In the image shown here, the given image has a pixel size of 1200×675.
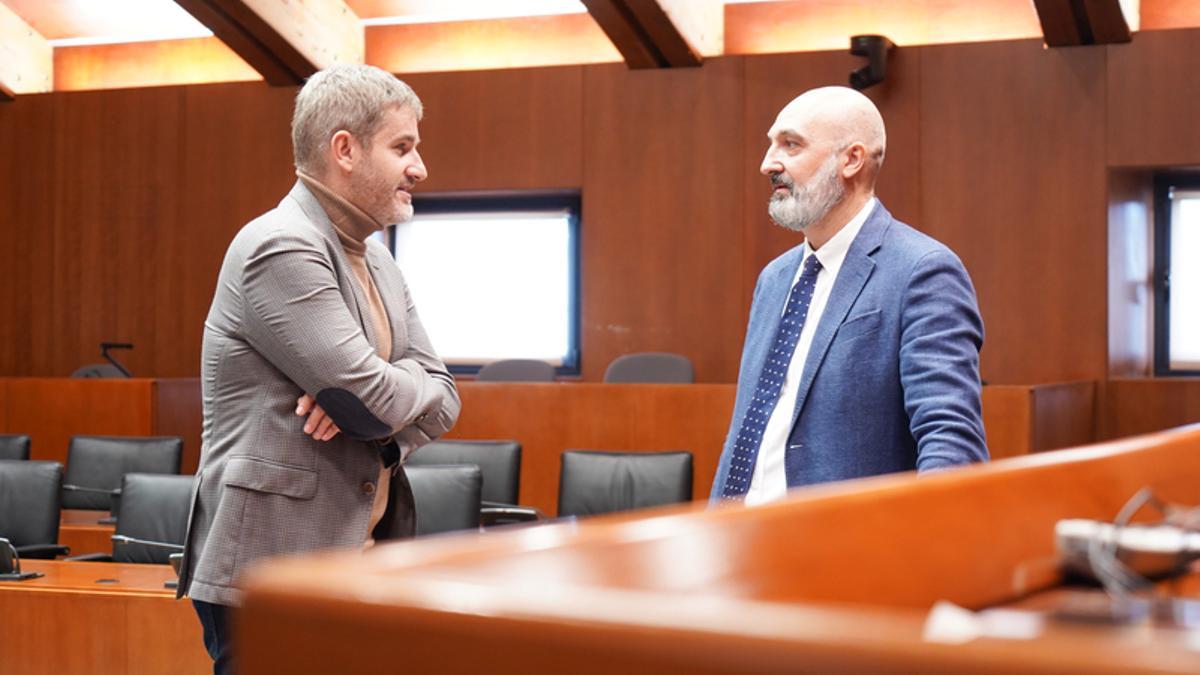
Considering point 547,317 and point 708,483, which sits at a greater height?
point 547,317

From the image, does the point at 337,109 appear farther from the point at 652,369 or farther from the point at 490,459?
the point at 652,369

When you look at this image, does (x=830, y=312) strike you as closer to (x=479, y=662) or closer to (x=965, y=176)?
(x=479, y=662)

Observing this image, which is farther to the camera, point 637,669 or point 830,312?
point 830,312

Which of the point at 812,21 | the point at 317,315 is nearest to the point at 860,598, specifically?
the point at 317,315

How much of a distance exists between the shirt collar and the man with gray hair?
0.71m

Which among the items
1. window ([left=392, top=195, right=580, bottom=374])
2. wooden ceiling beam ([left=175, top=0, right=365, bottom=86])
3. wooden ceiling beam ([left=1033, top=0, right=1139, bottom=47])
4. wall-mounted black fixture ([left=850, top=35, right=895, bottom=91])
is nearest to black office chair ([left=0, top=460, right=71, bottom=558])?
A: wooden ceiling beam ([left=175, top=0, right=365, bottom=86])

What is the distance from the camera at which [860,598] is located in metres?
0.80

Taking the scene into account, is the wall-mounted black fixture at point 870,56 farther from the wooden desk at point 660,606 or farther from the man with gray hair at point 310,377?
the wooden desk at point 660,606

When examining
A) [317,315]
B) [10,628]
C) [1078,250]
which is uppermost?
[1078,250]

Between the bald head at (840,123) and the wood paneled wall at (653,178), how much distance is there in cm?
660

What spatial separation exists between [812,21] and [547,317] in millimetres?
2798

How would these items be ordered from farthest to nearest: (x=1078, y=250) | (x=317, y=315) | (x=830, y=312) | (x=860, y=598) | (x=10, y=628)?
(x=1078, y=250) → (x=10, y=628) → (x=830, y=312) → (x=317, y=315) → (x=860, y=598)

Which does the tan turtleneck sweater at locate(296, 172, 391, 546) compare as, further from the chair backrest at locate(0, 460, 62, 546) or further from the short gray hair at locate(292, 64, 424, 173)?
the chair backrest at locate(0, 460, 62, 546)

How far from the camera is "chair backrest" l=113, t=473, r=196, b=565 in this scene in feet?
15.5
